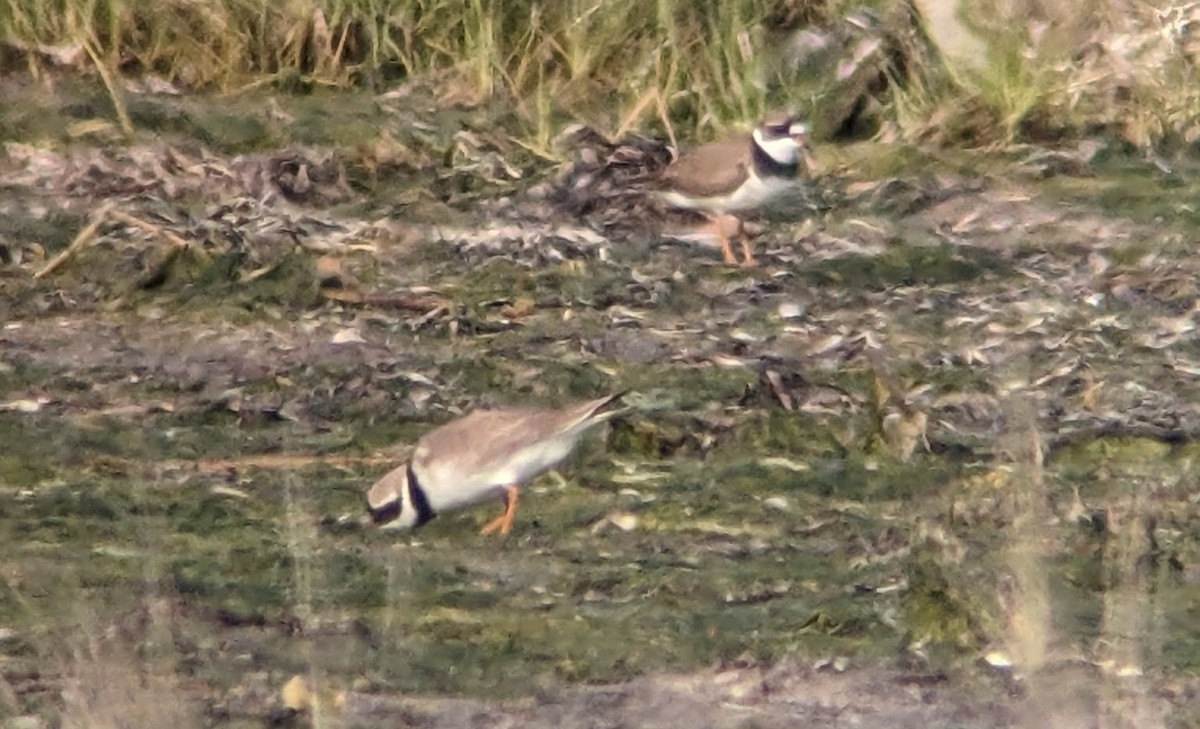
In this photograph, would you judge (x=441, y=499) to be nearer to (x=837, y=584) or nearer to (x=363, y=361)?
(x=363, y=361)

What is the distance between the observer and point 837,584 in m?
1.44

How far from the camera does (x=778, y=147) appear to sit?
1.46m

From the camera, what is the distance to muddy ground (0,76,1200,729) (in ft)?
4.71

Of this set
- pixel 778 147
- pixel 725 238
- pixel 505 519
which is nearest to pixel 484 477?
pixel 505 519

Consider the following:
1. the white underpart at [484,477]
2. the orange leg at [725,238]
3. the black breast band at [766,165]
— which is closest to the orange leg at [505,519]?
the white underpart at [484,477]

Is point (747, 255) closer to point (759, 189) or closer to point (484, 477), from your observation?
point (759, 189)

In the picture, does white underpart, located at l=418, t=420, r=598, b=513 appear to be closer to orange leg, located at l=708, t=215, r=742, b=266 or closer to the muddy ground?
the muddy ground

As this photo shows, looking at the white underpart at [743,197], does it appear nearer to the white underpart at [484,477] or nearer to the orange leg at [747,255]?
the orange leg at [747,255]

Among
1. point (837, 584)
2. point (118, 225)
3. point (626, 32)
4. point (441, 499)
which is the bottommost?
point (837, 584)

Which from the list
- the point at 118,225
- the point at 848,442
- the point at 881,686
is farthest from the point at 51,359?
the point at 881,686

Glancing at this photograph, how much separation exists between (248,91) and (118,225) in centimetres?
25

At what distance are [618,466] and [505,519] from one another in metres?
0.16

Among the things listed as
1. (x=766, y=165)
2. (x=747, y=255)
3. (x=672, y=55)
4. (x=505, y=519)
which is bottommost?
(x=505, y=519)

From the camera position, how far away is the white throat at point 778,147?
1.45 m
